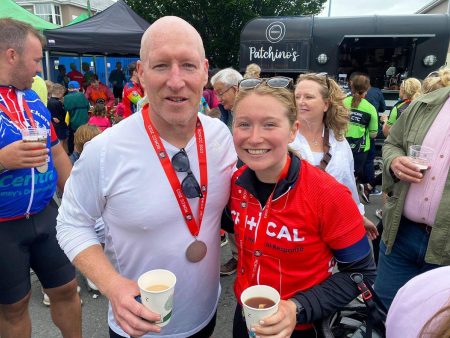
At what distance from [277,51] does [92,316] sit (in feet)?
27.4

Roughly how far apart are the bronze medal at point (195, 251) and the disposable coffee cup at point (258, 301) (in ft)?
1.43

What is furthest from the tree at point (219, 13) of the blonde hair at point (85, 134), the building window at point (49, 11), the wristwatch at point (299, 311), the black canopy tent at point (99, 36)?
the building window at point (49, 11)

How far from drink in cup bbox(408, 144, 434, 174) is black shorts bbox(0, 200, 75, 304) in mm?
2331

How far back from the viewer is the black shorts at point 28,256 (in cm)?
215

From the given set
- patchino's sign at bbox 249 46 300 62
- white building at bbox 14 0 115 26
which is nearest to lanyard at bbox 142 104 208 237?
patchino's sign at bbox 249 46 300 62

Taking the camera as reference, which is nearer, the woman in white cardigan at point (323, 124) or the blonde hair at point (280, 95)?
the blonde hair at point (280, 95)

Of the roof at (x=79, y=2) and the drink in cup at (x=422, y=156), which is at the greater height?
the roof at (x=79, y=2)

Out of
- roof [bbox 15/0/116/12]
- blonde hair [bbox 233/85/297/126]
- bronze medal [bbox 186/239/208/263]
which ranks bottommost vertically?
bronze medal [bbox 186/239/208/263]

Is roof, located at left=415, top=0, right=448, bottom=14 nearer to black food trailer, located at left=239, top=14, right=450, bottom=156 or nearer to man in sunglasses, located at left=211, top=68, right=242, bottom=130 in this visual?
black food trailer, located at left=239, top=14, right=450, bottom=156

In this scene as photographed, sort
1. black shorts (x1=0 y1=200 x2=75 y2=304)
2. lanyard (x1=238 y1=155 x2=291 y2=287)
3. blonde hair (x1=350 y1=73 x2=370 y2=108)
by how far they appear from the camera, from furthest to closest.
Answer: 1. blonde hair (x1=350 y1=73 x2=370 y2=108)
2. black shorts (x1=0 y1=200 x2=75 y2=304)
3. lanyard (x1=238 y1=155 x2=291 y2=287)

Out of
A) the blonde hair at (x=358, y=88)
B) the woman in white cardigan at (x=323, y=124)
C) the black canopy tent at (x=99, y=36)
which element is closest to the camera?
the woman in white cardigan at (x=323, y=124)

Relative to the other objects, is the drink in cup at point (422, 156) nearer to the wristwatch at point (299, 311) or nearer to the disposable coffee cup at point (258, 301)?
the wristwatch at point (299, 311)

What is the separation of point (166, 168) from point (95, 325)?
2257 mm

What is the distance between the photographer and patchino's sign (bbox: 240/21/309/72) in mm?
9352
